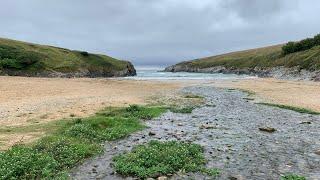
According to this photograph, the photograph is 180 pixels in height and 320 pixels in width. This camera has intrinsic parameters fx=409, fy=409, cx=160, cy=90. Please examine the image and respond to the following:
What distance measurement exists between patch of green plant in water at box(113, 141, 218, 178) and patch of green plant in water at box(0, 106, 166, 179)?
2.12 meters

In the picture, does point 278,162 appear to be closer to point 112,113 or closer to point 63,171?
point 63,171

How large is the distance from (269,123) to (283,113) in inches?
273

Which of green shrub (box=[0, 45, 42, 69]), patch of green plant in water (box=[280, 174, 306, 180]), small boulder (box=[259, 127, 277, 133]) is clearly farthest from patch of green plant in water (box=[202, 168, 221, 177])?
green shrub (box=[0, 45, 42, 69])

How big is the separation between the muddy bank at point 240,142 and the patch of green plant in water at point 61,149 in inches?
28.3

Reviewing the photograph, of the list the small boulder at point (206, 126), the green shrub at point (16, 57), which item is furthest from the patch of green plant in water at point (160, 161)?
the green shrub at point (16, 57)

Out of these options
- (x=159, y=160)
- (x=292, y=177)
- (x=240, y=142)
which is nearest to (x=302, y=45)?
(x=240, y=142)

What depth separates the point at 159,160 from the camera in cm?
1803

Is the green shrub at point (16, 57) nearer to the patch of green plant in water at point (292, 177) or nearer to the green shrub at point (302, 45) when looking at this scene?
the green shrub at point (302, 45)

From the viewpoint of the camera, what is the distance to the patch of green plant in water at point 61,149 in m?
16.1

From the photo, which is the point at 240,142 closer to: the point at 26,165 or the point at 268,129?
the point at 268,129

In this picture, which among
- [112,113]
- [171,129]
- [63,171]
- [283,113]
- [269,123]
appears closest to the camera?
[63,171]

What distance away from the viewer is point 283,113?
37.3 meters

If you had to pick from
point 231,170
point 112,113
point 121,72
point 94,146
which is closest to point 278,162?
point 231,170

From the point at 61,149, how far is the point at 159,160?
15.8 ft
